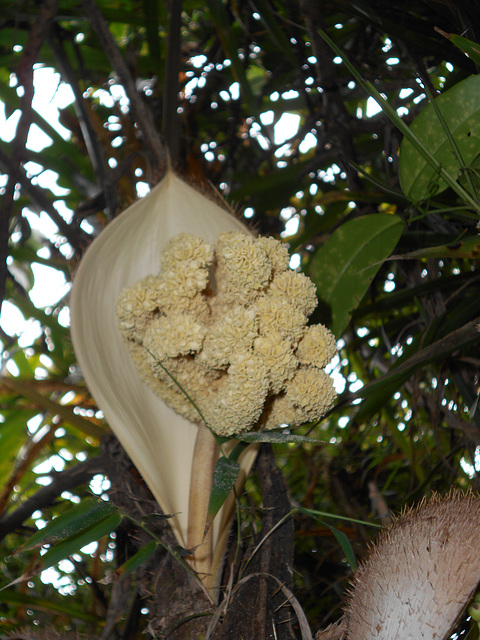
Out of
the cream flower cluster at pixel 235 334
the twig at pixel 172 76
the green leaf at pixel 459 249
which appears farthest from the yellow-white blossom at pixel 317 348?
the twig at pixel 172 76

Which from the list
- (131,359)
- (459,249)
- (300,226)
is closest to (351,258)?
(459,249)

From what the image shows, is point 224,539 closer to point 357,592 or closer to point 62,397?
point 357,592

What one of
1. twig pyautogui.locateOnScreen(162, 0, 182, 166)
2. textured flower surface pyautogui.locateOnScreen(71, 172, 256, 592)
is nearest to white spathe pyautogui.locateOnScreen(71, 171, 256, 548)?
textured flower surface pyautogui.locateOnScreen(71, 172, 256, 592)

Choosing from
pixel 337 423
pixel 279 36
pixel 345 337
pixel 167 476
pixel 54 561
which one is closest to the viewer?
pixel 54 561

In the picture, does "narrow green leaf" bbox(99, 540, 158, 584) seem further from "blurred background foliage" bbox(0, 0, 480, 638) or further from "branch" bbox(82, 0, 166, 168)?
"branch" bbox(82, 0, 166, 168)

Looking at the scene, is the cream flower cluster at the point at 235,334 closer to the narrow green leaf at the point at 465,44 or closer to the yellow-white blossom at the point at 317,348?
the yellow-white blossom at the point at 317,348

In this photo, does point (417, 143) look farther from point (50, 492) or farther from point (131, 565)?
point (50, 492)

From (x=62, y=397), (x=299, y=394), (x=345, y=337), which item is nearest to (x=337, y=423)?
(x=345, y=337)
